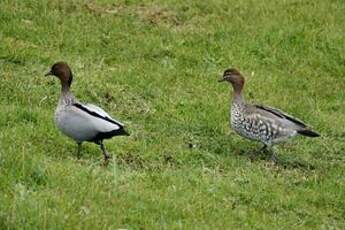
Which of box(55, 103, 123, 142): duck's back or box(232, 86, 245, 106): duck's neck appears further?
box(232, 86, 245, 106): duck's neck

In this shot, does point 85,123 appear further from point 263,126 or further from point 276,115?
point 276,115

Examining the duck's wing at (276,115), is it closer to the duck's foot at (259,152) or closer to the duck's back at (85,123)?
the duck's foot at (259,152)

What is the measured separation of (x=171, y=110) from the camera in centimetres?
1385

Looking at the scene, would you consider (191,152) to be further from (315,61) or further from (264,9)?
(264,9)

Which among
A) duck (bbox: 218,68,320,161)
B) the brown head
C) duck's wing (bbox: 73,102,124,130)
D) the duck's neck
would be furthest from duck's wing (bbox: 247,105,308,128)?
duck's wing (bbox: 73,102,124,130)

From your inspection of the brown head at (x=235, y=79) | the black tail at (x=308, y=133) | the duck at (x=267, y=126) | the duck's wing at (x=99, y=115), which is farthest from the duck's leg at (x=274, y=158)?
the duck's wing at (x=99, y=115)

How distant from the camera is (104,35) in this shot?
1716cm

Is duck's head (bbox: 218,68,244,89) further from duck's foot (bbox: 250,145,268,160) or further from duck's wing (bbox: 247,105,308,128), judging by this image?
duck's foot (bbox: 250,145,268,160)

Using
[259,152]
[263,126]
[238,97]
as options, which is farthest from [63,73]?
[259,152]

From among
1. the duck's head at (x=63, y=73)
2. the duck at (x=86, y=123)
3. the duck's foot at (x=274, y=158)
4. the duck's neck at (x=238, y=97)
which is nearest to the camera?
the duck at (x=86, y=123)

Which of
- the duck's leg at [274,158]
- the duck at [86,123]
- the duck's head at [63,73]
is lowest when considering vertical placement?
the duck's leg at [274,158]

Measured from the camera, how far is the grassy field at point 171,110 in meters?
8.54

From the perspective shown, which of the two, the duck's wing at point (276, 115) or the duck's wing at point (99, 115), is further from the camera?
the duck's wing at point (276, 115)

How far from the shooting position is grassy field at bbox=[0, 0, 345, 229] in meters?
8.54
